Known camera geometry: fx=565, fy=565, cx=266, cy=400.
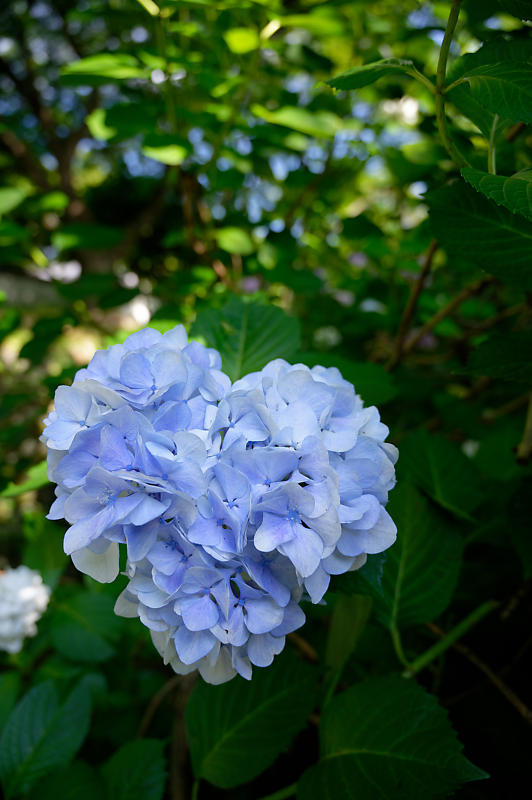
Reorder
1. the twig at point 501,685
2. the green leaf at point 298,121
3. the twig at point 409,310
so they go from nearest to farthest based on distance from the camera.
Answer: the twig at point 501,685, the twig at point 409,310, the green leaf at point 298,121

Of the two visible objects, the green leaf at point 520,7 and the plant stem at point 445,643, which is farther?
the plant stem at point 445,643

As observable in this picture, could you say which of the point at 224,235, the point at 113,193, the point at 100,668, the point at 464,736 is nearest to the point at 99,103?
the point at 113,193

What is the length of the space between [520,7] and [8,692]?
1510mm

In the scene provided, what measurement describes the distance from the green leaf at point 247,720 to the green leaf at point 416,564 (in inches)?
6.0

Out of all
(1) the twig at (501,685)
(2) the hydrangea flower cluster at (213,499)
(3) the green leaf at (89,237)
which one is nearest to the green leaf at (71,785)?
(2) the hydrangea flower cluster at (213,499)

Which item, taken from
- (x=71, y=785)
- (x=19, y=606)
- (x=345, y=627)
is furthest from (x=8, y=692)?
(x=345, y=627)

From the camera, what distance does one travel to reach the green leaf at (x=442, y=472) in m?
0.83

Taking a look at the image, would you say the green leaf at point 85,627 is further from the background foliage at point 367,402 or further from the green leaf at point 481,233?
the green leaf at point 481,233

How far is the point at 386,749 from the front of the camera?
0.63 m

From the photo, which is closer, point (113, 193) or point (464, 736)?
point (464, 736)

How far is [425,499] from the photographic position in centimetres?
84

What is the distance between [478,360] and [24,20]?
3.89 meters

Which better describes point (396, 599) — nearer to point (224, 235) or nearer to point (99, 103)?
point (224, 235)

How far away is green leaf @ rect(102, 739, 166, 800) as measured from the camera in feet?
2.60
